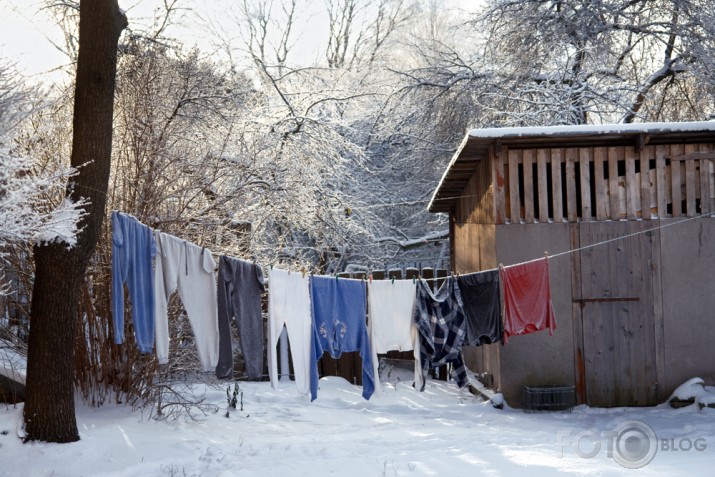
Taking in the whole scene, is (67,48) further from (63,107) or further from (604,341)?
(604,341)

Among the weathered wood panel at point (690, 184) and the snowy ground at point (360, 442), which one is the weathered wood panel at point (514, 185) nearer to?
the weathered wood panel at point (690, 184)

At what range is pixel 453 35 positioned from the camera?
30250mm

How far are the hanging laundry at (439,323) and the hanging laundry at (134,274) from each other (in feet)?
12.0

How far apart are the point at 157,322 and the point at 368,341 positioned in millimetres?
2911

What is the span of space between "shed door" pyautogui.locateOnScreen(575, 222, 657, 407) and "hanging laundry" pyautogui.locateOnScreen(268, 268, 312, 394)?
4774 mm

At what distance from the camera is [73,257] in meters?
7.41

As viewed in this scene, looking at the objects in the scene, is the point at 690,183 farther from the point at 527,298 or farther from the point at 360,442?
the point at 360,442

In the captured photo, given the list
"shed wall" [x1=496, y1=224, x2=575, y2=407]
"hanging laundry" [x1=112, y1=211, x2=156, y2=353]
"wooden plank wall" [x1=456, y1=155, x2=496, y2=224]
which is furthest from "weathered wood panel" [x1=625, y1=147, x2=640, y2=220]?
"hanging laundry" [x1=112, y1=211, x2=156, y2=353]

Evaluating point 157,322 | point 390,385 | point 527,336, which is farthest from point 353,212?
point 157,322

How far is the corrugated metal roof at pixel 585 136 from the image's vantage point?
10969 millimetres

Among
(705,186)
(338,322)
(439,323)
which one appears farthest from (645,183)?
(338,322)

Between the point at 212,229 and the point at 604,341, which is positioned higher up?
the point at 212,229

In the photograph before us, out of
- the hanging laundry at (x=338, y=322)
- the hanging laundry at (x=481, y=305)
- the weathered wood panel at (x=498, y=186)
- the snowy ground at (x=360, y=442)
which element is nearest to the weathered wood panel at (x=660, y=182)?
the weathered wood panel at (x=498, y=186)

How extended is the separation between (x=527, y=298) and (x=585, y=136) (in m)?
2.79
